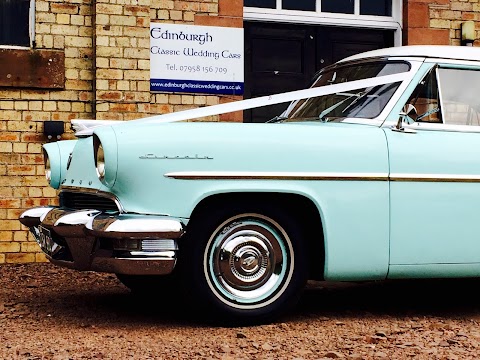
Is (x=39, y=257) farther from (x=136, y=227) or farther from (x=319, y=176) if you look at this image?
(x=319, y=176)

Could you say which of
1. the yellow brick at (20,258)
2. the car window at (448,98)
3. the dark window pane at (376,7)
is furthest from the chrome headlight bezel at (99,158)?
the dark window pane at (376,7)

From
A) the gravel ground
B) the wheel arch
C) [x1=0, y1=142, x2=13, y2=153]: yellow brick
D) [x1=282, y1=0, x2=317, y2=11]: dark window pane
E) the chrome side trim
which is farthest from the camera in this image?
[x1=282, y1=0, x2=317, y2=11]: dark window pane

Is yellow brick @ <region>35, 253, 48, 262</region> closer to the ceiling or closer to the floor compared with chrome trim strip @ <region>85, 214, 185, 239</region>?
closer to the floor

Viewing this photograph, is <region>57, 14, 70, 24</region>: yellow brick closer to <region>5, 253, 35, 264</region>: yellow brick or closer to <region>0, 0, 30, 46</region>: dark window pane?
<region>0, 0, 30, 46</region>: dark window pane

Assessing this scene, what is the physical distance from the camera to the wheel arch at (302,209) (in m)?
4.42

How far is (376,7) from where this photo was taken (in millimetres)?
9094

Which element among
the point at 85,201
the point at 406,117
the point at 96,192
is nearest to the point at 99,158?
the point at 96,192

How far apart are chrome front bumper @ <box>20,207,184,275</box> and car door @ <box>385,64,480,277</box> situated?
124 centimetres

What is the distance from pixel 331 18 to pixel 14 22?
3147 millimetres

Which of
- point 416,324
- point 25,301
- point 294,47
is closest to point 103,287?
point 25,301

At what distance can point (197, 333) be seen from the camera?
4.30 meters

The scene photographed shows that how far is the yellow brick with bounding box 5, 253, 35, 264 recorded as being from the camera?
7.66 meters

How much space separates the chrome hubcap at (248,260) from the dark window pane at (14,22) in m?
4.21

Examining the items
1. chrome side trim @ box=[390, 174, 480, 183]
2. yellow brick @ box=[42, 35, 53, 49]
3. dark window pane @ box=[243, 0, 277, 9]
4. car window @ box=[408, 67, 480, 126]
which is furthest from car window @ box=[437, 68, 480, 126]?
yellow brick @ box=[42, 35, 53, 49]
